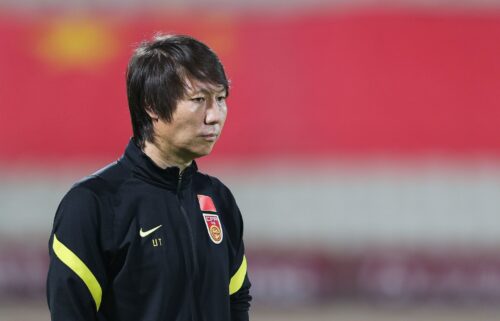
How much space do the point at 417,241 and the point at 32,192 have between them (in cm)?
280

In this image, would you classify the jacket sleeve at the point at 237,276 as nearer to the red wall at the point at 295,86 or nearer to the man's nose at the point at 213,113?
the man's nose at the point at 213,113

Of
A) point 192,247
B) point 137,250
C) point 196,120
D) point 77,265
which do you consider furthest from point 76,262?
point 196,120

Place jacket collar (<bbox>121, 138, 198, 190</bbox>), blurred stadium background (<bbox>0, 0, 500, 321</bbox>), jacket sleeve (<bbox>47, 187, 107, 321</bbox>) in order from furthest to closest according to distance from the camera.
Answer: blurred stadium background (<bbox>0, 0, 500, 321</bbox>)
jacket collar (<bbox>121, 138, 198, 190</bbox>)
jacket sleeve (<bbox>47, 187, 107, 321</bbox>)

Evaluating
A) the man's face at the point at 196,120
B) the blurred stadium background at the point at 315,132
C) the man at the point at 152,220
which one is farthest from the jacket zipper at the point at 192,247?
the blurred stadium background at the point at 315,132

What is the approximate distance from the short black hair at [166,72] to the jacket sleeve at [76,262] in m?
0.22

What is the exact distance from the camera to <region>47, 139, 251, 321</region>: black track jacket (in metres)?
1.92

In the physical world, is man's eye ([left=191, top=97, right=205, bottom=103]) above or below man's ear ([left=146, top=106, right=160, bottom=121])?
above

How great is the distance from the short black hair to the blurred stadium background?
5315 millimetres

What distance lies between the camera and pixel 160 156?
206 centimetres

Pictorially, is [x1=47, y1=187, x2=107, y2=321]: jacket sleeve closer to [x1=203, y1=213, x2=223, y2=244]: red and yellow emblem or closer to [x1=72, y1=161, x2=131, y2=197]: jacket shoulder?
[x1=72, y1=161, x2=131, y2=197]: jacket shoulder

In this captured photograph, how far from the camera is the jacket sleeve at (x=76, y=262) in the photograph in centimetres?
191

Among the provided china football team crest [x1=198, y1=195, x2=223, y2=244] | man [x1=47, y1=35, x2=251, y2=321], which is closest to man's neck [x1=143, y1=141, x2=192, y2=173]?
man [x1=47, y1=35, x2=251, y2=321]

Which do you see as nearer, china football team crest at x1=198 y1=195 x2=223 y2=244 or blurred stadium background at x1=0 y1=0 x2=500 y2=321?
china football team crest at x1=198 y1=195 x2=223 y2=244

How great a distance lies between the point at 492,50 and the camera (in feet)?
24.5
